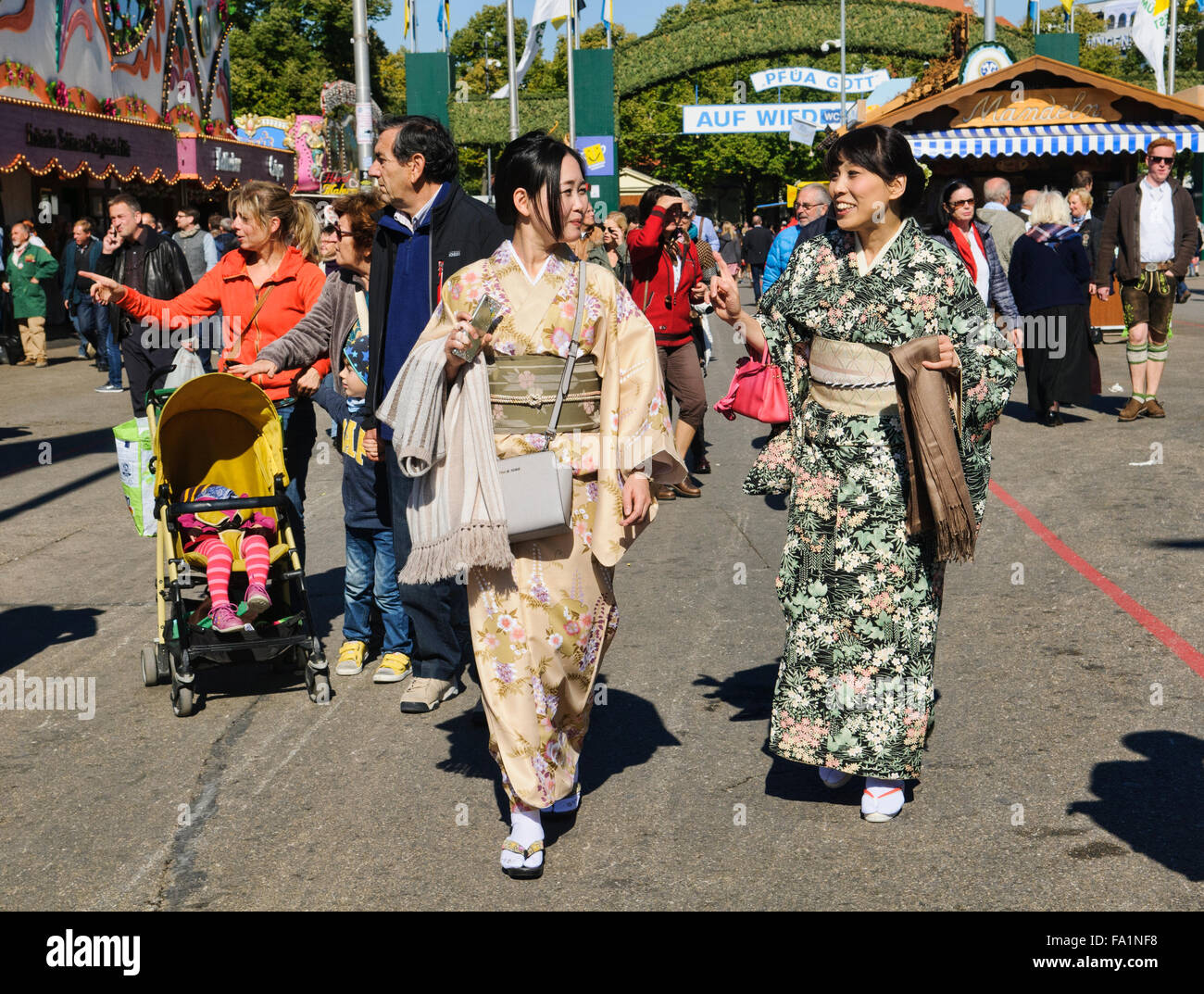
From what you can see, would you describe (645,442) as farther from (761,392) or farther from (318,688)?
(318,688)

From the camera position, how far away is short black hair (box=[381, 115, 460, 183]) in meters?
5.08

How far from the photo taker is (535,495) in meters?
3.97

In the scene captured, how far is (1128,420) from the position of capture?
11570mm

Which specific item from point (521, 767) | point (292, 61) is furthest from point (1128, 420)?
point (292, 61)

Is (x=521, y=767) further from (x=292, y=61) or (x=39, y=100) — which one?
(x=292, y=61)

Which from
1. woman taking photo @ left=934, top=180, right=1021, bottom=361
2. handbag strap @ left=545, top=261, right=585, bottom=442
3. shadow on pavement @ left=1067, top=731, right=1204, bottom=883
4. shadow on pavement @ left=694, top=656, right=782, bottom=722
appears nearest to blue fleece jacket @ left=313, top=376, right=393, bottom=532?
shadow on pavement @ left=694, top=656, right=782, bottom=722

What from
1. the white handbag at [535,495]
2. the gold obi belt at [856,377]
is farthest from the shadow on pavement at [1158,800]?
the white handbag at [535,495]

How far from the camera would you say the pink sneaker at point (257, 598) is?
5.71 meters

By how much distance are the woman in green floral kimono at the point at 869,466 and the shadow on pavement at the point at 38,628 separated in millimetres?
3725

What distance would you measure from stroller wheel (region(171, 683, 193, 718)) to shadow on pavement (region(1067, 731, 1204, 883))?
324cm

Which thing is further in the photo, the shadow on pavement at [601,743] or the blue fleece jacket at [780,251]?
the blue fleece jacket at [780,251]

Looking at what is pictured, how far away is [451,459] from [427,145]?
62.7 inches

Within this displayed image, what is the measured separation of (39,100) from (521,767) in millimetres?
20549

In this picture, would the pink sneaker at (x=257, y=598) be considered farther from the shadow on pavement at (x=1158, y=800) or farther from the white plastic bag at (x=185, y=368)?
the shadow on pavement at (x=1158, y=800)
